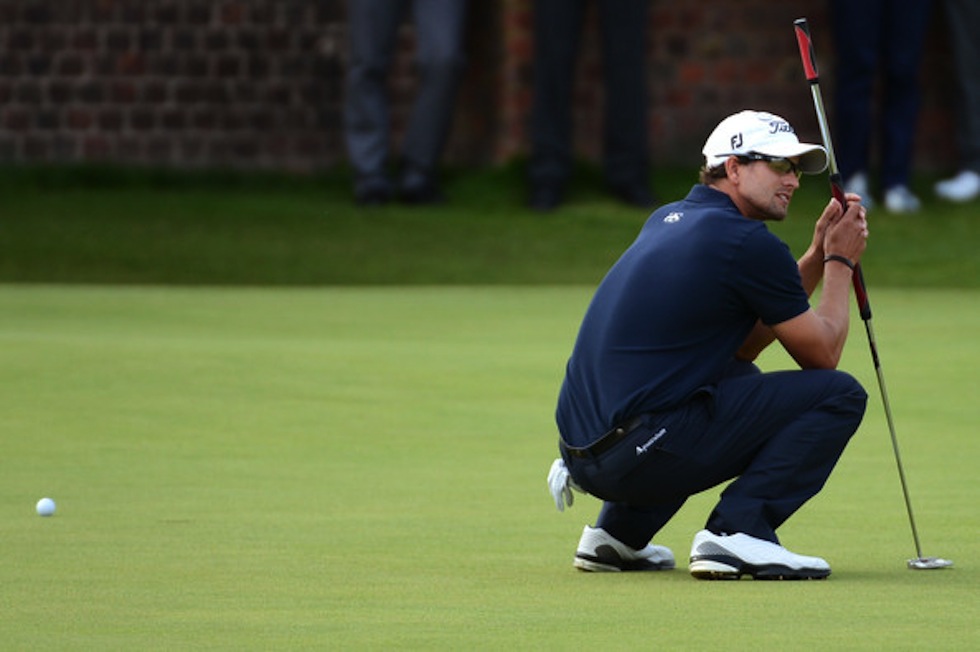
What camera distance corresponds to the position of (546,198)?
18000mm

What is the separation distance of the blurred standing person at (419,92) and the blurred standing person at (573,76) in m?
0.69

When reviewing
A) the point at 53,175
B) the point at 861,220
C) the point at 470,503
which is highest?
the point at 861,220

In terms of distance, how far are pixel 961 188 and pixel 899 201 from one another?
3.22 feet

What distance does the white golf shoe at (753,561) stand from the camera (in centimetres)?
595

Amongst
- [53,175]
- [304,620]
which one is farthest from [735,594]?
[53,175]

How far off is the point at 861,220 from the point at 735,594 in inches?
43.9

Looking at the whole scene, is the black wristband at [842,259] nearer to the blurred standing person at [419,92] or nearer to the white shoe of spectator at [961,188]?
the blurred standing person at [419,92]

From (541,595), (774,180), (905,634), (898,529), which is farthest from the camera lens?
(898,529)

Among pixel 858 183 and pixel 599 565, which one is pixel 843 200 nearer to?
pixel 599 565

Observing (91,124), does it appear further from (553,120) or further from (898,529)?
(898,529)

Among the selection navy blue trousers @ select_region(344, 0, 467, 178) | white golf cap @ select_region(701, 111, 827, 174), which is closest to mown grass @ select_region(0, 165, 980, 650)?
navy blue trousers @ select_region(344, 0, 467, 178)

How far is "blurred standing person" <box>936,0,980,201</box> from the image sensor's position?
18.5m

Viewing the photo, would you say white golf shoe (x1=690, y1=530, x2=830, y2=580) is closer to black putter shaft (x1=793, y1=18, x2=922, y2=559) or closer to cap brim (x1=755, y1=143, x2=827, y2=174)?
black putter shaft (x1=793, y1=18, x2=922, y2=559)

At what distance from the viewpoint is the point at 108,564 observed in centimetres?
618
